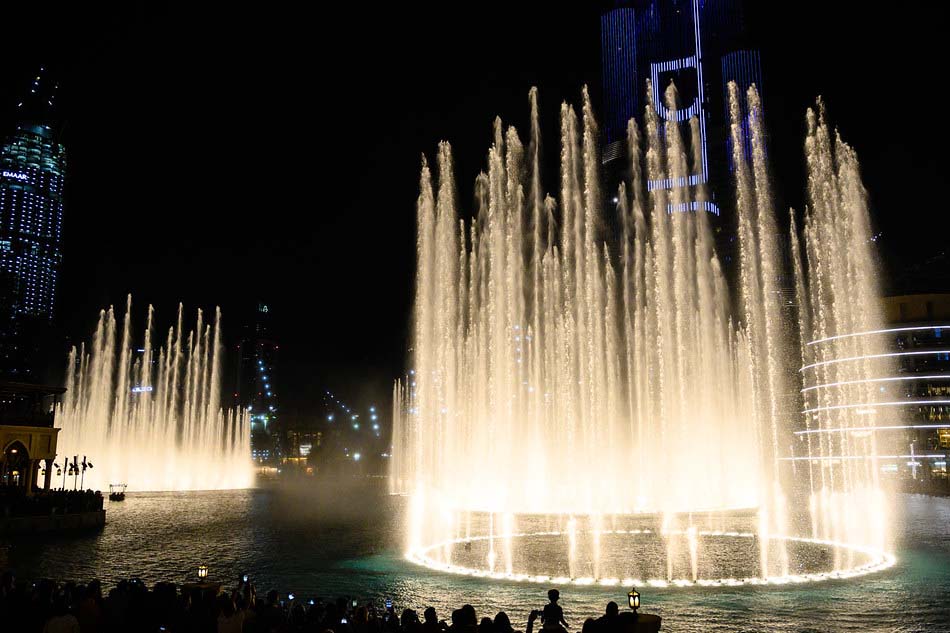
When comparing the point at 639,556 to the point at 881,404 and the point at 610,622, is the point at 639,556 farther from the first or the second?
the point at 881,404

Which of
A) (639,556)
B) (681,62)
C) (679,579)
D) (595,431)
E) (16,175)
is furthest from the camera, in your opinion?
(16,175)

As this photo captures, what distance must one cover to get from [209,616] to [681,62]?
134671 millimetres

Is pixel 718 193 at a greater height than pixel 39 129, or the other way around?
pixel 39 129

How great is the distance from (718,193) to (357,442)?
86189mm

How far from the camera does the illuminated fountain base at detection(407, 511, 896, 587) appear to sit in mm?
16583

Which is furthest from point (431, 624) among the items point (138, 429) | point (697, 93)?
point (697, 93)

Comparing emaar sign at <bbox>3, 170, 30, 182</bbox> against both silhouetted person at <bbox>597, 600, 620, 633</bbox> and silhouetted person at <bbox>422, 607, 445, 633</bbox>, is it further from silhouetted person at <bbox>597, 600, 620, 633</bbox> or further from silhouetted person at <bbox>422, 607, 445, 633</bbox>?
silhouetted person at <bbox>597, 600, 620, 633</bbox>

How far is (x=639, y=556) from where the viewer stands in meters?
20.0

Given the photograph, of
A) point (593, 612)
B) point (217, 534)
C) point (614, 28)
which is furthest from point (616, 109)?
point (593, 612)

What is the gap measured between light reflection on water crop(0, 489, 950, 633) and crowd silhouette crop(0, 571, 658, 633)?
421 cm

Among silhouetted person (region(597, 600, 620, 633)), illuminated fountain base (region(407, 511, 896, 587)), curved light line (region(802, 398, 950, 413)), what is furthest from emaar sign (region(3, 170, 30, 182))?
silhouetted person (region(597, 600, 620, 633))

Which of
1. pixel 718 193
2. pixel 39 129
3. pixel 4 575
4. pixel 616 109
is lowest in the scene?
pixel 4 575

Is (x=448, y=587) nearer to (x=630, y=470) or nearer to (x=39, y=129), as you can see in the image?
(x=630, y=470)

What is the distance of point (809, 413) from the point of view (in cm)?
8688
